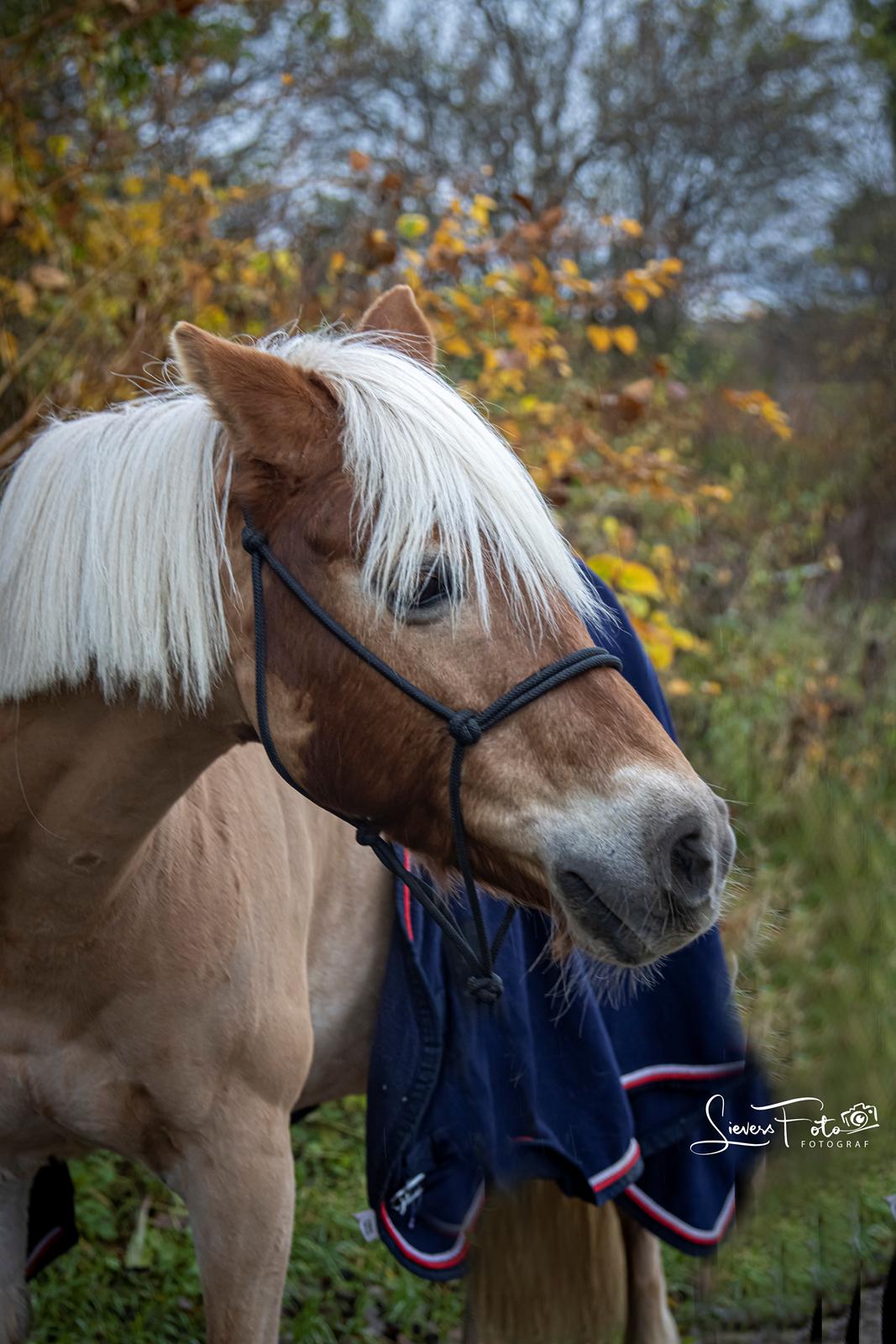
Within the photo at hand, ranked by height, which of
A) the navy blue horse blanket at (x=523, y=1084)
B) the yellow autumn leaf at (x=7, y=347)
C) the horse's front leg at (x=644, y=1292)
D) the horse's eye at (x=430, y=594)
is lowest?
the horse's front leg at (x=644, y=1292)

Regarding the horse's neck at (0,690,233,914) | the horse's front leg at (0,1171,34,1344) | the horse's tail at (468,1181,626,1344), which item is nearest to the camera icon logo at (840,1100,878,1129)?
the horse's tail at (468,1181,626,1344)

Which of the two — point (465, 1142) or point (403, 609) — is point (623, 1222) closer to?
point (465, 1142)

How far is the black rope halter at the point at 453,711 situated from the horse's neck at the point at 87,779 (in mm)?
169

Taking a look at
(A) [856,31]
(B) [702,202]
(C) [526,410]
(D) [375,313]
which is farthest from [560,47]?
(D) [375,313]

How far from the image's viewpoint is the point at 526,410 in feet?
13.6

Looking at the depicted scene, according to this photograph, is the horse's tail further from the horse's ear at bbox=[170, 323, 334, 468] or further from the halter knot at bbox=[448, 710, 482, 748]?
the horse's ear at bbox=[170, 323, 334, 468]

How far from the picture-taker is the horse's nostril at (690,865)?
1.28 m

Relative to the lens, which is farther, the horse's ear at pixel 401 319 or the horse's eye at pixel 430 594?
the horse's ear at pixel 401 319

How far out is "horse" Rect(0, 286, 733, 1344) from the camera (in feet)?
4.42

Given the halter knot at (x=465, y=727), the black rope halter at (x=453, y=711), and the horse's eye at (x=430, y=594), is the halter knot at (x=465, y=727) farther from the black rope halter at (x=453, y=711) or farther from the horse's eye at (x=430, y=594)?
the horse's eye at (x=430, y=594)

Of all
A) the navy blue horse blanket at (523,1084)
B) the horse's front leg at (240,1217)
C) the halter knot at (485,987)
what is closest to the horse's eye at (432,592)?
the halter knot at (485,987)

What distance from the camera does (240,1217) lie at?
1.73 metres

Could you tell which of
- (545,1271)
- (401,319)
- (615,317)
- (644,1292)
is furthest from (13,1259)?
(615,317)

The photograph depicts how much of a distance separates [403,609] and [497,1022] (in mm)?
1059
